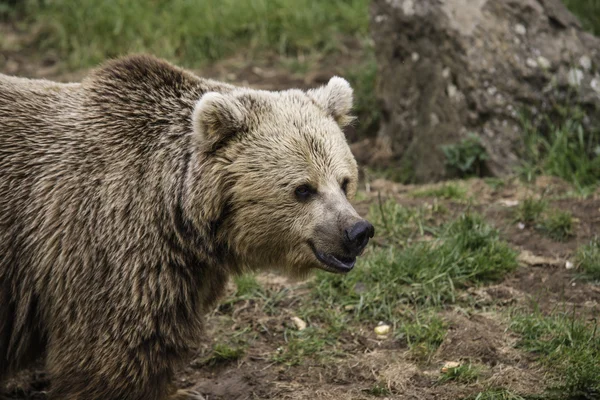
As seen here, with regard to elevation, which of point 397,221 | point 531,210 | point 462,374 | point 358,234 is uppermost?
point 358,234

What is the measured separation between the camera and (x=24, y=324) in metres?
4.55

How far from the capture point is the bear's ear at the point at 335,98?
4934mm

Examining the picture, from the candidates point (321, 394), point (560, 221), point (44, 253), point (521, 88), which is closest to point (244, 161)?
point (44, 253)

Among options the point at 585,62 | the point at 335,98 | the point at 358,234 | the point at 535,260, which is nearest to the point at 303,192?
the point at 358,234

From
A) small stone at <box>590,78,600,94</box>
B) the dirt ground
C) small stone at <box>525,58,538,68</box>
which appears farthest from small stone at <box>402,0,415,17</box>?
the dirt ground

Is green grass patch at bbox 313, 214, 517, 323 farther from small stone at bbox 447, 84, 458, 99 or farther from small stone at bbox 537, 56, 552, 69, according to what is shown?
small stone at bbox 537, 56, 552, 69

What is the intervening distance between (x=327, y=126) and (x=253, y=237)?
2.67 feet

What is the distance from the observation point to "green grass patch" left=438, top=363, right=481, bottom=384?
4949 mm

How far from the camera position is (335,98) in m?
4.96

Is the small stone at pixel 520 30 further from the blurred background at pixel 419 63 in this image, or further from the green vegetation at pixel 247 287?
the green vegetation at pixel 247 287

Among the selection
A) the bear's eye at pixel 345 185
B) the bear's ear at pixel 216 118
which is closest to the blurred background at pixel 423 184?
the bear's eye at pixel 345 185

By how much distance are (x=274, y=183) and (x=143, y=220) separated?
0.78 metres

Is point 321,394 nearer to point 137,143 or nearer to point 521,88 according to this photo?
point 137,143

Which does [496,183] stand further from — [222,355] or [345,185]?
[222,355]
